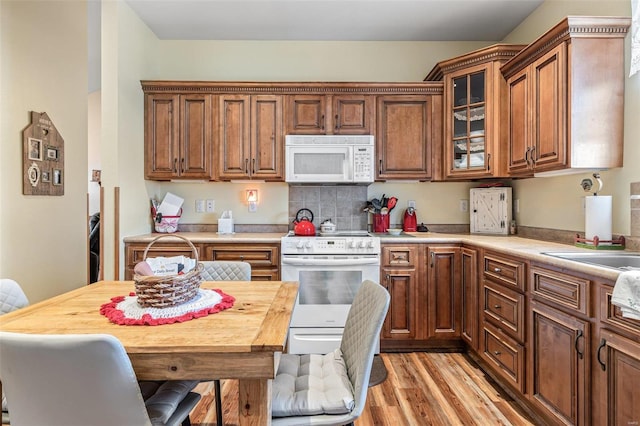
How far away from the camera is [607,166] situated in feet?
6.57

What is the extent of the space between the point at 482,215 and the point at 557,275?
5.17 ft

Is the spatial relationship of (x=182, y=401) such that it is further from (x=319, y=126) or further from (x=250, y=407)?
(x=319, y=126)

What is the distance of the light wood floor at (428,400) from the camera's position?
6.29ft

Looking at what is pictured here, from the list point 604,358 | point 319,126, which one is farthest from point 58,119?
point 604,358

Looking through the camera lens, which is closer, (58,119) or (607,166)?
(607,166)

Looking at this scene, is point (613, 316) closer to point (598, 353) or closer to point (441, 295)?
point (598, 353)

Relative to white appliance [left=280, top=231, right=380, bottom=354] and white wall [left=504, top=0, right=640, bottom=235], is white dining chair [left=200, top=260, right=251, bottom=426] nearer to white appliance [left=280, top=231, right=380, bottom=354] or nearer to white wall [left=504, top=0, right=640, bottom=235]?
white appliance [left=280, top=231, right=380, bottom=354]

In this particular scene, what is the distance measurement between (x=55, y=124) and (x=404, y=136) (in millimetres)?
2615

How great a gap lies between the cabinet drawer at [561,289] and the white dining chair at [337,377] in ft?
3.01

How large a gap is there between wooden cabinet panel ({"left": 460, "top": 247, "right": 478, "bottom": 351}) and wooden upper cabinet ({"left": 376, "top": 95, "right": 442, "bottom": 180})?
82 centimetres

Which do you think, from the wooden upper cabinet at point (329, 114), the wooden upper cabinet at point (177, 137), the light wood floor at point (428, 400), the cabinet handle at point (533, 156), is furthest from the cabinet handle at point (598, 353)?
the wooden upper cabinet at point (177, 137)

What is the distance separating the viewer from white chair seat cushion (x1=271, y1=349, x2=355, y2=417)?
3.87 feet

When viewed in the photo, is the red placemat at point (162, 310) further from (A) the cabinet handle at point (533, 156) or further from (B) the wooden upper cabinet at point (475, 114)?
(B) the wooden upper cabinet at point (475, 114)

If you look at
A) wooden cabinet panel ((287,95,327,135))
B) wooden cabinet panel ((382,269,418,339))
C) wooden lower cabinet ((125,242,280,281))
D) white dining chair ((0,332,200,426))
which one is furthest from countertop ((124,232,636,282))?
wooden cabinet panel ((287,95,327,135))
